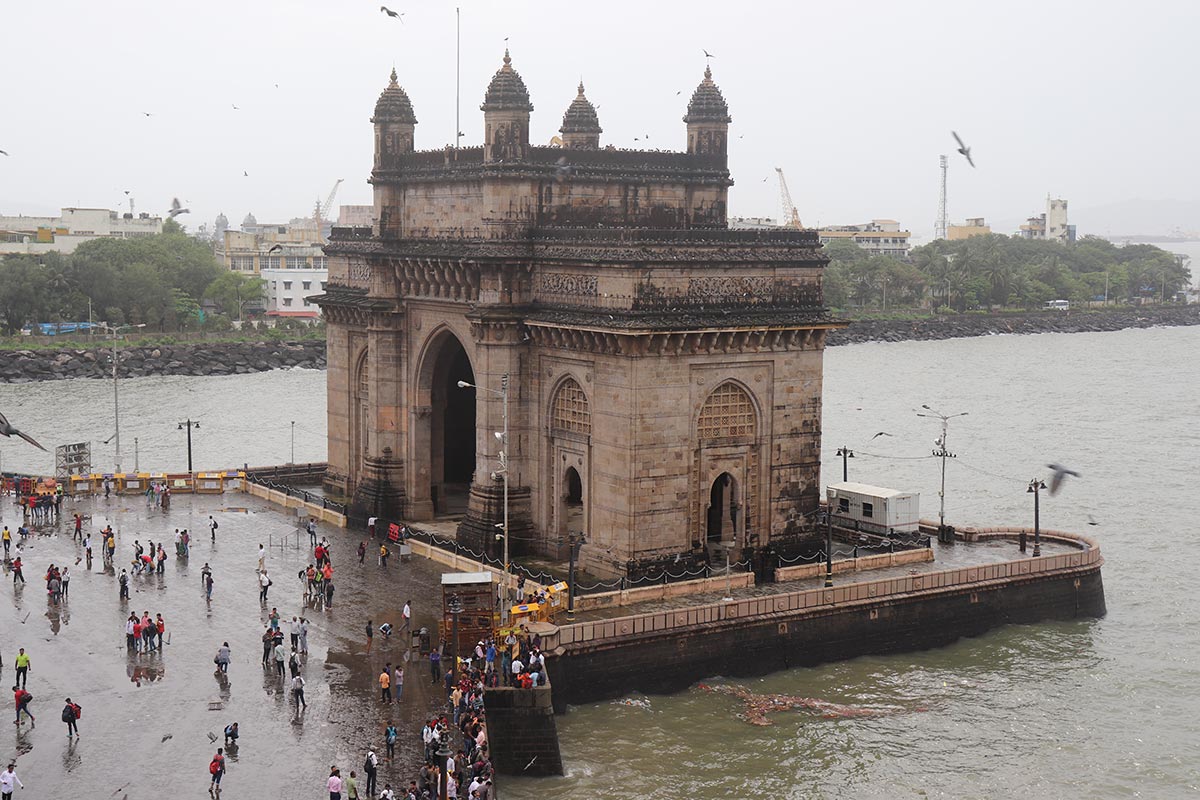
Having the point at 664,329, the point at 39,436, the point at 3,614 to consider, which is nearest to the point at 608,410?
the point at 664,329

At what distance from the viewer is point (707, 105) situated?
172ft

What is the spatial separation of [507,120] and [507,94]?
81 centimetres

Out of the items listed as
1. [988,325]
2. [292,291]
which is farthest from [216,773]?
[988,325]

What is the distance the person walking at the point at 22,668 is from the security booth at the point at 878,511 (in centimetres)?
2390

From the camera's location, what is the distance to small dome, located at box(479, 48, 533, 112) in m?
48.3

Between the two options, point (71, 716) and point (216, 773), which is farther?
point (71, 716)

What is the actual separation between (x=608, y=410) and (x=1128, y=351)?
119 meters

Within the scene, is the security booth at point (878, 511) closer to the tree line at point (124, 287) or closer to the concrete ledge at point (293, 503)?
the concrete ledge at point (293, 503)

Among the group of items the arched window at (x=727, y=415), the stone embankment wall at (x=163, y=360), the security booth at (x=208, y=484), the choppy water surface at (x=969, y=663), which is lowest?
the choppy water surface at (x=969, y=663)

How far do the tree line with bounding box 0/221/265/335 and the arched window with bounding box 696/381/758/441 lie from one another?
96.0 metres

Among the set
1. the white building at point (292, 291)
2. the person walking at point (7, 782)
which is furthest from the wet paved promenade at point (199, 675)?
the white building at point (292, 291)

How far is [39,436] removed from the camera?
268ft

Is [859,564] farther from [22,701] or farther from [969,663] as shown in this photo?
[22,701]

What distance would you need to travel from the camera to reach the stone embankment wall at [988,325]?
518ft
